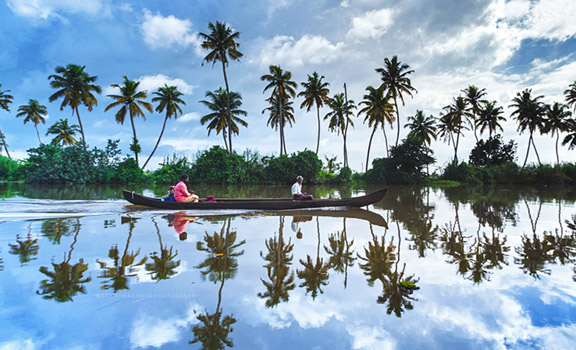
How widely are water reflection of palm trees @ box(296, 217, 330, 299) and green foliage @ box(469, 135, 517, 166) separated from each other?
158 feet

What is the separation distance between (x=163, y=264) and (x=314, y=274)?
216cm

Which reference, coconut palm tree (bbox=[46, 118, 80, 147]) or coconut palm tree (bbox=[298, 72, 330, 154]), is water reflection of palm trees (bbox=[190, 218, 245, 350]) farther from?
coconut palm tree (bbox=[46, 118, 80, 147])

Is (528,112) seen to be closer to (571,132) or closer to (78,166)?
(571,132)

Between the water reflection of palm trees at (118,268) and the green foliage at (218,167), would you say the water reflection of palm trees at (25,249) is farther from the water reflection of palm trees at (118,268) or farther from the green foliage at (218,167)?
the green foliage at (218,167)

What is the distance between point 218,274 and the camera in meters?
3.81

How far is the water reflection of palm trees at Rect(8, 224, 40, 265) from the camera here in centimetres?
444

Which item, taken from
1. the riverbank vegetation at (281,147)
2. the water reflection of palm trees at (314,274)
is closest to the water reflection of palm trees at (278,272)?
the water reflection of palm trees at (314,274)

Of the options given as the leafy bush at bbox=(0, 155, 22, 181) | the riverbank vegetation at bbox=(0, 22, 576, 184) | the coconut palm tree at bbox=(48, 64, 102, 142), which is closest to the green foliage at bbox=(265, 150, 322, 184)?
the riverbank vegetation at bbox=(0, 22, 576, 184)

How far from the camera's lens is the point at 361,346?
242 centimetres

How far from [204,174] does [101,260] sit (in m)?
27.7

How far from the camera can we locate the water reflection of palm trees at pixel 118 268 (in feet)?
11.4

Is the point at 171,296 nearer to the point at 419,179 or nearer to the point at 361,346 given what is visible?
the point at 361,346

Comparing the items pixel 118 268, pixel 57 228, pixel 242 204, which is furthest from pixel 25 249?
pixel 242 204

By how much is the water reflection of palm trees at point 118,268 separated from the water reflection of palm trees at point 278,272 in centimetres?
170
